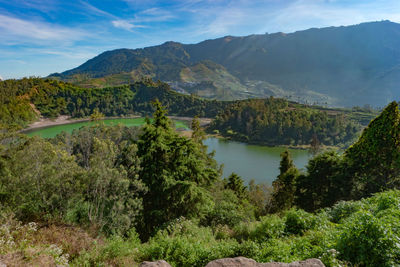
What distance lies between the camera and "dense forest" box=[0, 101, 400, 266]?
546 centimetres

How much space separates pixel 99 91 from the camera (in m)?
152

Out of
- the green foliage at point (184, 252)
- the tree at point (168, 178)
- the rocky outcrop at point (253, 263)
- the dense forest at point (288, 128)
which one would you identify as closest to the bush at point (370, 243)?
the rocky outcrop at point (253, 263)

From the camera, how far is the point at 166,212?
12984 mm

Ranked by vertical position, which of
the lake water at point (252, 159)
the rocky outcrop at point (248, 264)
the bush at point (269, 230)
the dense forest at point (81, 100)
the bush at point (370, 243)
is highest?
the dense forest at point (81, 100)

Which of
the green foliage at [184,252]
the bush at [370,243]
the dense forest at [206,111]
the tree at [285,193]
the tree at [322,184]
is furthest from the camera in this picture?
the dense forest at [206,111]

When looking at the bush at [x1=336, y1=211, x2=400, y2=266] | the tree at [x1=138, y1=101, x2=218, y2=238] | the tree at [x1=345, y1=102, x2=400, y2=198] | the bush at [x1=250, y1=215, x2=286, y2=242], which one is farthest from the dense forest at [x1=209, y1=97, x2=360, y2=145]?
the bush at [x1=336, y1=211, x2=400, y2=266]

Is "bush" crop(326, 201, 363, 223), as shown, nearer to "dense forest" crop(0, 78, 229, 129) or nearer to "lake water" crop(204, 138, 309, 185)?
"lake water" crop(204, 138, 309, 185)

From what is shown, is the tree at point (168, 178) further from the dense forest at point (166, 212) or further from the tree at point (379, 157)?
the tree at point (379, 157)

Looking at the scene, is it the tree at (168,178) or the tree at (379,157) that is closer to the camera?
the tree at (168,178)

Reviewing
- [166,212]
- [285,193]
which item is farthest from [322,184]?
[166,212]

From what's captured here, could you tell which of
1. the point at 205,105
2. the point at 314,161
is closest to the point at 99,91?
the point at 205,105

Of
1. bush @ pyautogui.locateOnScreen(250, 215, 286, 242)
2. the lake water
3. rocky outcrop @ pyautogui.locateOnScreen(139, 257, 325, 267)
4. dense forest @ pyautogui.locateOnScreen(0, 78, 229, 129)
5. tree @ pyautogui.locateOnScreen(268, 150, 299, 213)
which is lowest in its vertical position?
the lake water

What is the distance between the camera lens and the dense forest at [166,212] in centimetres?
546

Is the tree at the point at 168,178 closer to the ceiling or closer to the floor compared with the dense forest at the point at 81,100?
closer to the floor
